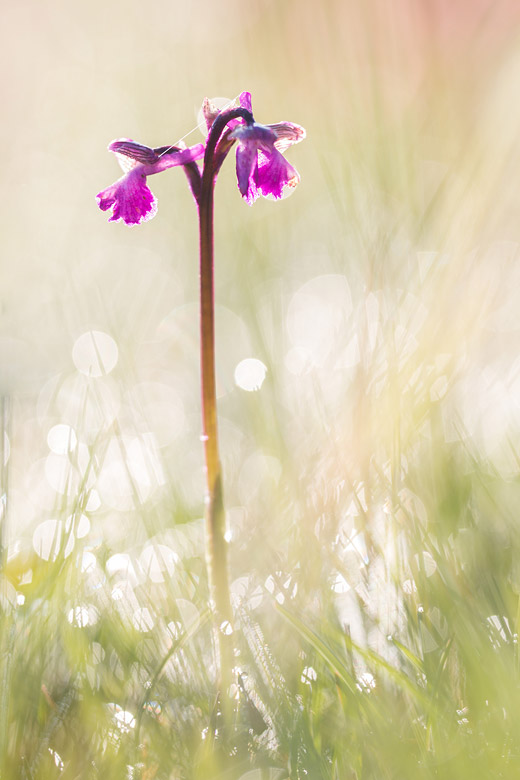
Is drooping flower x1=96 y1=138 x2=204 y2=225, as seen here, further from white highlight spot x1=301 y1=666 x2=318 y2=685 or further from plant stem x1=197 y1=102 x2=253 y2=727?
white highlight spot x1=301 y1=666 x2=318 y2=685

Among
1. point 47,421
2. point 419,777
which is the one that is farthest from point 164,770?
point 47,421

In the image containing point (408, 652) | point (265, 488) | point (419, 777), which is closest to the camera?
point (419, 777)

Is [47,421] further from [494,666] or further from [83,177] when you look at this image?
[83,177]

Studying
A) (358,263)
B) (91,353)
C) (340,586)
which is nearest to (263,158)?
(340,586)

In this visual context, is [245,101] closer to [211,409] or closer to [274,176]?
[274,176]

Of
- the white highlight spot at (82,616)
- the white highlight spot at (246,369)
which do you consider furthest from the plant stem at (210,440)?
the white highlight spot at (246,369)

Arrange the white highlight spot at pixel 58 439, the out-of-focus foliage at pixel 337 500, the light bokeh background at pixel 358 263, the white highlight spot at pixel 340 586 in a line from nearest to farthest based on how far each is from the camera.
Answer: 1. the out-of-focus foliage at pixel 337 500
2. the white highlight spot at pixel 340 586
3. the light bokeh background at pixel 358 263
4. the white highlight spot at pixel 58 439

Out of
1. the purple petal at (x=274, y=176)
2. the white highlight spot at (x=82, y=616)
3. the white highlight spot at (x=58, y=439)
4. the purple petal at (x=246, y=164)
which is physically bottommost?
the white highlight spot at (x=82, y=616)

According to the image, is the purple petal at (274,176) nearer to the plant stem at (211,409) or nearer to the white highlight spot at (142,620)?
the plant stem at (211,409)
